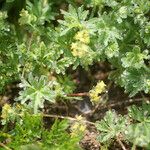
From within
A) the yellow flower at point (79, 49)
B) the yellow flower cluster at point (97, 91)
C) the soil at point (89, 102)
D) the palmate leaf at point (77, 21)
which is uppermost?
the palmate leaf at point (77, 21)

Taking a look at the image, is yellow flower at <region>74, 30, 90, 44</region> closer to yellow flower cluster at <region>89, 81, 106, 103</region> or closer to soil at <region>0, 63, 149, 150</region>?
yellow flower cluster at <region>89, 81, 106, 103</region>

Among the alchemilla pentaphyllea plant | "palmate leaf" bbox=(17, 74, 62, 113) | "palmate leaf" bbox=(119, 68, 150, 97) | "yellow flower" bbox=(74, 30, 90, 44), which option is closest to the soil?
the alchemilla pentaphyllea plant

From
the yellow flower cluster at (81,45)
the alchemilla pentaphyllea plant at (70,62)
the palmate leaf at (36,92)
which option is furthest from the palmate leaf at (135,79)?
the palmate leaf at (36,92)

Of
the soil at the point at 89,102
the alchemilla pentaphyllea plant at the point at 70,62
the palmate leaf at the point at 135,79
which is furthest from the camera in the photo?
the soil at the point at 89,102

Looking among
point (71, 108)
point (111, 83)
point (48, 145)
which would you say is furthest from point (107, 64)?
point (48, 145)

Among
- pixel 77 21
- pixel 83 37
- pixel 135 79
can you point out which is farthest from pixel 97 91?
pixel 77 21

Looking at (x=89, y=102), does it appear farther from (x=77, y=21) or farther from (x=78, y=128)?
(x=77, y=21)

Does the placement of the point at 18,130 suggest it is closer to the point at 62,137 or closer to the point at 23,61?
the point at 62,137

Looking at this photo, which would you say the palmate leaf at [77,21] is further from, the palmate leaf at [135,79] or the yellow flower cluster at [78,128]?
the yellow flower cluster at [78,128]
